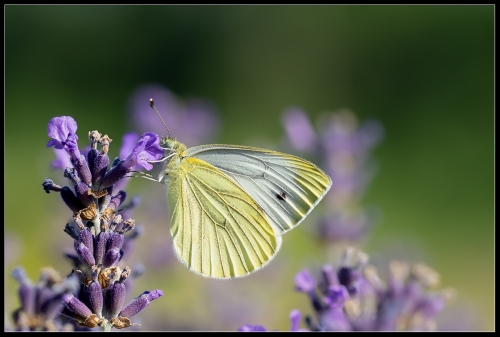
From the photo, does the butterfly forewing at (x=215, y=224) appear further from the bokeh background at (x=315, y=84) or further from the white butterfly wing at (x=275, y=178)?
the bokeh background at (x=315, y=84)

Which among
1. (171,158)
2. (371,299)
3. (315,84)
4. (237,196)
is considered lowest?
(371,299)

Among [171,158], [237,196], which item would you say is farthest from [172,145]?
[237,196]

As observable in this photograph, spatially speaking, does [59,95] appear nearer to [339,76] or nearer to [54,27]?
[54,27]

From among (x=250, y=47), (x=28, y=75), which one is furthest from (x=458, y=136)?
(x=28, y=75)

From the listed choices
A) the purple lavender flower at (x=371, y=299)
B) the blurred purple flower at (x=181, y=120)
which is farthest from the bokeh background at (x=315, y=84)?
the purple lavender flower at (x=371, y=299)

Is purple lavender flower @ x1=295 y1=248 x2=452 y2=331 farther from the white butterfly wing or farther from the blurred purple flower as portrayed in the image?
the blurred purple flower

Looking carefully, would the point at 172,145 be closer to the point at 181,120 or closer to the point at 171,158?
the point at 171,158

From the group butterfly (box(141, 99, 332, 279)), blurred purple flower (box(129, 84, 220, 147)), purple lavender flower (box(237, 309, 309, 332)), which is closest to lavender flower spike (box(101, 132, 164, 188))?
butterfly (box(141, 99, 332, 279))
